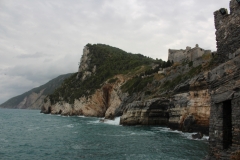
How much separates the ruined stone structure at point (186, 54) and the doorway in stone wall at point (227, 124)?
5668cm

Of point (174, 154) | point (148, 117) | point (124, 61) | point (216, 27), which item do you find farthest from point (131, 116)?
point (124, 61)

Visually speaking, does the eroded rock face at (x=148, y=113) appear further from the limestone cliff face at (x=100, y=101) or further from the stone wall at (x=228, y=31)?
the limestone cliff face at (x=100, y=101)

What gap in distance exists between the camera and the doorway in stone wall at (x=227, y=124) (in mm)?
10977

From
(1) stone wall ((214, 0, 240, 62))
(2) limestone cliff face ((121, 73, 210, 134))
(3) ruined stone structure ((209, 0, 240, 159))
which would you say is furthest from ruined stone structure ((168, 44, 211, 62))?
(3) ruined stone structure ((209, 0, 240, 159))

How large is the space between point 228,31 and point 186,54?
63.9 m

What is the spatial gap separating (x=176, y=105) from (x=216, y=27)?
29.8 metres

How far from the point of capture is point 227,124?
11148 millimetres

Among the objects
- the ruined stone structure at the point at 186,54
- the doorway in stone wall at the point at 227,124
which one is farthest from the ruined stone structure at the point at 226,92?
the ruined stone structure at the point at 186,54

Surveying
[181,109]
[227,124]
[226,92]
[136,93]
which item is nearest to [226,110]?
[227,124]

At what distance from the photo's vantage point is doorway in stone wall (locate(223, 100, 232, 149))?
10977mm

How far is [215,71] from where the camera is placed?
12.4 metres

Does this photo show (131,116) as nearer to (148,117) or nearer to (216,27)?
(148,117)

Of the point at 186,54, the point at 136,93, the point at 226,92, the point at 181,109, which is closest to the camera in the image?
the point at 226,92

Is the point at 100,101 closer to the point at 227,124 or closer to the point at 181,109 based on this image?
the point at 181,109
